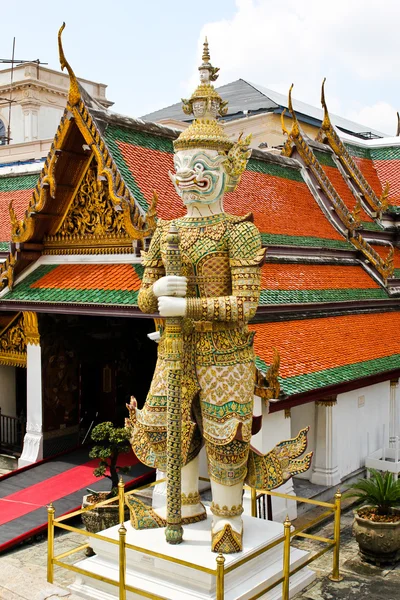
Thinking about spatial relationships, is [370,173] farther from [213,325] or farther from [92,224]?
[213,325]

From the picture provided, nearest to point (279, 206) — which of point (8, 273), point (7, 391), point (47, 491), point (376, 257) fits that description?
point (376, 257)

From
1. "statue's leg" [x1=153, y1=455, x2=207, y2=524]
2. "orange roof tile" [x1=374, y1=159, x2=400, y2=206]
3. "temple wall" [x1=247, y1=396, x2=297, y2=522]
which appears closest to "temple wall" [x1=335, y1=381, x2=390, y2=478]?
"temple wall" [x1=247, y1=396, x2=297, y2=522]

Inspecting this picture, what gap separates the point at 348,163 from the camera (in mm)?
20125

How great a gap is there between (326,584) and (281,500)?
2.12 metres

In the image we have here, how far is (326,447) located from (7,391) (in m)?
7.68

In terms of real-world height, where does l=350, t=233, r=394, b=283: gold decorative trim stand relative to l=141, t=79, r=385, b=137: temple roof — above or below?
below

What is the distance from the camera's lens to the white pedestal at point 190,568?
7336mm

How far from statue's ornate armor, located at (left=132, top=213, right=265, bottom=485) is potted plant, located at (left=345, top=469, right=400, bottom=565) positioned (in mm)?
2549

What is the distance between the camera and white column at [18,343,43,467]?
13820 millimetres

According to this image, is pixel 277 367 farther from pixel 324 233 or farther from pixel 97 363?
pixel 324 233

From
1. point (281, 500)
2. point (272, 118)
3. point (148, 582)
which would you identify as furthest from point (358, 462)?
point (272, 118)

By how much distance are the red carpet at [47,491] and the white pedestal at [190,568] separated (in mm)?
3647

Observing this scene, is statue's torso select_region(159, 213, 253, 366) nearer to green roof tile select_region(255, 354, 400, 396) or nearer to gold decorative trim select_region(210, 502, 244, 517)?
gold decorative trim select_region(210, 502, 244, 517)

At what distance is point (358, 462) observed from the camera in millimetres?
13227
